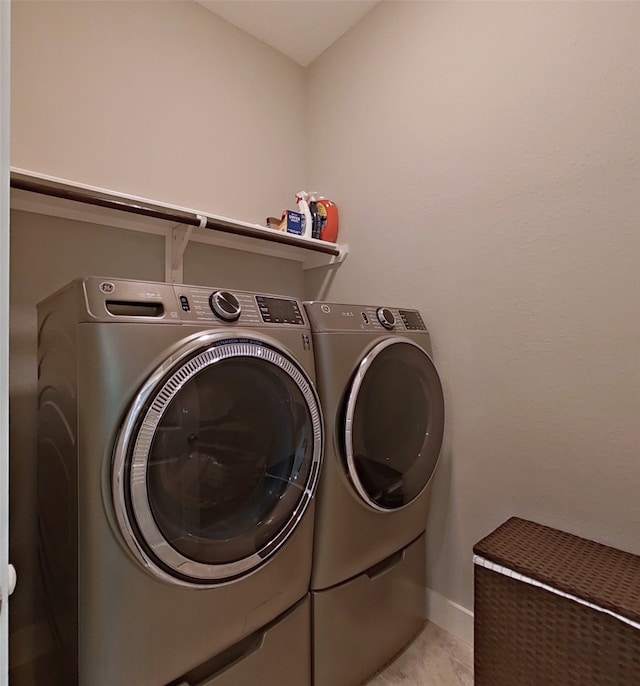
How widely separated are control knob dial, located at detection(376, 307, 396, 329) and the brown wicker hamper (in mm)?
737

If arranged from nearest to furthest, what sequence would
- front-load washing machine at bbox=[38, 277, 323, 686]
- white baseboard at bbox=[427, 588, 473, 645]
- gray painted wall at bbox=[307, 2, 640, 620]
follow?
1. front-load washing machine at bbox=[38, 277, 323, 686]
2. gray painted wall at bbox=[307, 2, 640, 620]
3. white baseboard at bbox=[427, 588, 473, 645]

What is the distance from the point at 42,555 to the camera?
4.06ft

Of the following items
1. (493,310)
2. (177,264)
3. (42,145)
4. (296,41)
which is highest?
(296,41)

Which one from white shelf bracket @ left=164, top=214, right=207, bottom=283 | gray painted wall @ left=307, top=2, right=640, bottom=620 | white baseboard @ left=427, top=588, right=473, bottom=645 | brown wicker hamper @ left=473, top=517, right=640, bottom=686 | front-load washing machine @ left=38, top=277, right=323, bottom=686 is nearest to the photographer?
front-load washing machine @ left=38, top=277, right=323, bottom=686

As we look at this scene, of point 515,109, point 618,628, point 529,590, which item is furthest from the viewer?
point 515,109

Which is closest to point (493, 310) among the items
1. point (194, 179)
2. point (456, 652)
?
point (456, 652)

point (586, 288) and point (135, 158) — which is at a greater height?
point (135, 158)

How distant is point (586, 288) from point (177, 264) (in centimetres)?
153

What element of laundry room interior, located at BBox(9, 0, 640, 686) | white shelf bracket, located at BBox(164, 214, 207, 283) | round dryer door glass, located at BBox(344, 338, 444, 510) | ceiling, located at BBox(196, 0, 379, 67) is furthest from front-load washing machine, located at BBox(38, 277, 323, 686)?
ceiling, located at BBox(196, 0, 379, 67)

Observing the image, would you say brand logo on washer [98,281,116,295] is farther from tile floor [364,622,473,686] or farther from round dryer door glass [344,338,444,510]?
tile floor [364,622,473,686]

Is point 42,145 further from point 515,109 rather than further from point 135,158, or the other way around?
point 515,109

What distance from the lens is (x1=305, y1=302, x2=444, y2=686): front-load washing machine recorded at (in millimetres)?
1213

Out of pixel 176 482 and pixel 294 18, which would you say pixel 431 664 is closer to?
pixel 176 482

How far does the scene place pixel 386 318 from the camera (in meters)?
1.45
